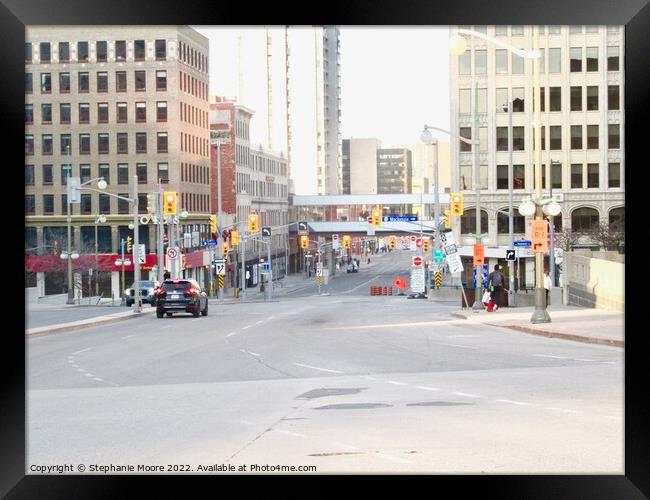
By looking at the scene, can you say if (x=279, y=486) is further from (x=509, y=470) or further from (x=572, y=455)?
(x=572, y=455)

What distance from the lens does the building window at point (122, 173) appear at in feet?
334

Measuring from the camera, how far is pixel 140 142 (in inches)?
4048

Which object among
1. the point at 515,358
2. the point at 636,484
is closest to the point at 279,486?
the point at 636,484

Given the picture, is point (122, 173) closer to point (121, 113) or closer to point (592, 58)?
point (121, 113)

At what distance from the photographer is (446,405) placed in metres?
16.5

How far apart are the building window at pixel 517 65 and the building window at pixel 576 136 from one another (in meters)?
6.50

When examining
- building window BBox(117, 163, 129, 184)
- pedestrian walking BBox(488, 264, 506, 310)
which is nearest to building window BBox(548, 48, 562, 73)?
building window BBox(117, 163, 129, 184)

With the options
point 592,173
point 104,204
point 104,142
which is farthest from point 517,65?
point 104,204

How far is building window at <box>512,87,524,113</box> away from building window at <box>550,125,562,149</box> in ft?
11.8

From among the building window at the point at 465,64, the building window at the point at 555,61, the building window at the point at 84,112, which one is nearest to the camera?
the building window at the point at 555,61

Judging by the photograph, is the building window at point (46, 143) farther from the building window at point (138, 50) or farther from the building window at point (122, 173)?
the building window at point (138, 50)

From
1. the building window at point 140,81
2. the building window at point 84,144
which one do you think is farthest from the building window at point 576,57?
the building window at point 84,144

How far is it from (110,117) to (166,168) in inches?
269

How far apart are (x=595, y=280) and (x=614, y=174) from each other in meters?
52.6
